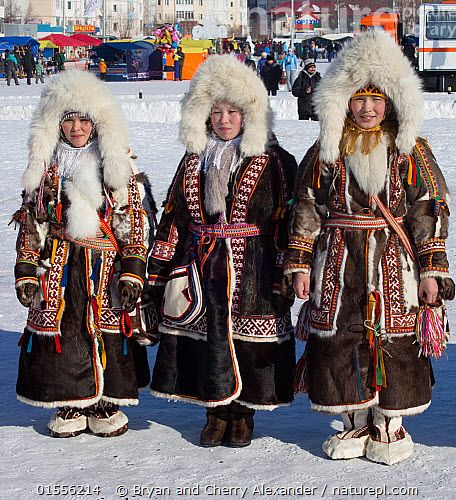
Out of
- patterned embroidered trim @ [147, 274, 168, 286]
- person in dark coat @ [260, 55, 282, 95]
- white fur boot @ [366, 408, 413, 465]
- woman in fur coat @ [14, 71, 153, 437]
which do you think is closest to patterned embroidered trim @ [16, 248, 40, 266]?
woman in fur coat @ [14, 71, 153, 437]

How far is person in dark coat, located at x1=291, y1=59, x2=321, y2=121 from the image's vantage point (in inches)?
631

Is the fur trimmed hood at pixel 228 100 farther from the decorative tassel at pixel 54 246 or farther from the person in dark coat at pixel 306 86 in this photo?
the person in dark coat at pixel 306 86

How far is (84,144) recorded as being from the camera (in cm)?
376

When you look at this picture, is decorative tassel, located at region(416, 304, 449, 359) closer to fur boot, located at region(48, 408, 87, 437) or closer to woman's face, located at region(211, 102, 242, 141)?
woman's face, located at region(211, 102, 242, 141)

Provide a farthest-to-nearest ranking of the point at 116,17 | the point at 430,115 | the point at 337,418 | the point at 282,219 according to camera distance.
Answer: the point at 116,17, the point at 430,115, the point at 337,418, the point at 282,219

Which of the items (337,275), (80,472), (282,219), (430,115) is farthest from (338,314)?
(430,115)

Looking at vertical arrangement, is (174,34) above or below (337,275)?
above

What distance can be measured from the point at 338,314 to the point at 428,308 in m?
0.33

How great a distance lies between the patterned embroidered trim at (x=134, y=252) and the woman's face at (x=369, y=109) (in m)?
0.99

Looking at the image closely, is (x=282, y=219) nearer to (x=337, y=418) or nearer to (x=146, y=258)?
(x=146, y=258)

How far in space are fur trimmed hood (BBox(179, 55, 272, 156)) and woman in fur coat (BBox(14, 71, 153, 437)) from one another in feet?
0.92

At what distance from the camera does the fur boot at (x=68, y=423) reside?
12.5ft

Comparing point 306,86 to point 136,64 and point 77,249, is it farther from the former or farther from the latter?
point 136,64

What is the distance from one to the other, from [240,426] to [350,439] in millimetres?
447
